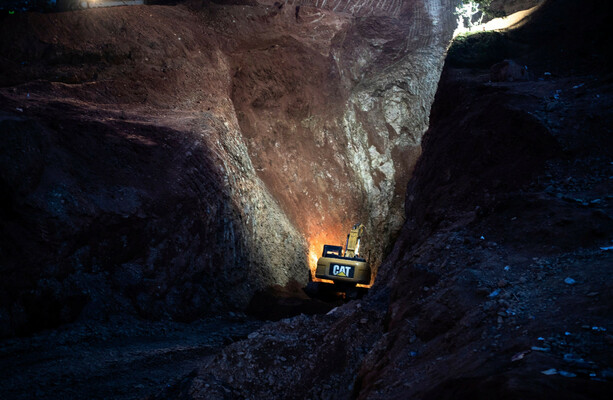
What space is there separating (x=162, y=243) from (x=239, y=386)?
5346 millimetres

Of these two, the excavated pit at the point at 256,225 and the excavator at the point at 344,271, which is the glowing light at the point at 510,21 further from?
the excavator at the point at 344,271

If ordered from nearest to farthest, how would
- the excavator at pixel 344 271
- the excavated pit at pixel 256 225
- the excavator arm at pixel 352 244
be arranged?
the excavated pit at pixel 256 225, the excavator at pixel 344 271, the excavator arm at pixel 352 244

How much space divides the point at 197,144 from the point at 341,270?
6.99m

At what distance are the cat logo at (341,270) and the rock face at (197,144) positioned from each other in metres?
2.32

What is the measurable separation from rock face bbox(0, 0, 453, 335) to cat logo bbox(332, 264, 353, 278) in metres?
2.32

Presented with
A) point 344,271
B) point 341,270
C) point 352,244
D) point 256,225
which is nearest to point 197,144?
point 256,225

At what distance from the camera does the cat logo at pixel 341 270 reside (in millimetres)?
16750

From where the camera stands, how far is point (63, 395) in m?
7.21

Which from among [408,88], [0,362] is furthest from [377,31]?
[0,362]

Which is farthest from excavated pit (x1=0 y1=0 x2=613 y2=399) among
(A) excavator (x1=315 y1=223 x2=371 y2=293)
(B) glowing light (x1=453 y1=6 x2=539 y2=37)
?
(A) excavator (x1=315 y1=223 x2=371 y2=293)

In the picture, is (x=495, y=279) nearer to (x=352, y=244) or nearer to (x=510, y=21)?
(x=352, y=244)

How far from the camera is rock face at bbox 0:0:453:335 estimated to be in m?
10.2

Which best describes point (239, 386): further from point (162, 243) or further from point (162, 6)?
point (162, 6)

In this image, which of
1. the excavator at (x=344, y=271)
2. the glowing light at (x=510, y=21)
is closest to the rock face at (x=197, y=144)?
the excavator at (x=344, y=271)
